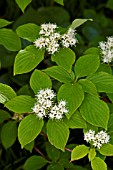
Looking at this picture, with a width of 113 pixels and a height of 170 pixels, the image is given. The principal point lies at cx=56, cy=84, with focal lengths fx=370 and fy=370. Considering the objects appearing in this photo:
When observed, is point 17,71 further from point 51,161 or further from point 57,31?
point 51,161

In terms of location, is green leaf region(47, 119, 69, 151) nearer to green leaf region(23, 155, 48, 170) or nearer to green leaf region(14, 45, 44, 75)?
green leaf region(14, 45, 44, 75)

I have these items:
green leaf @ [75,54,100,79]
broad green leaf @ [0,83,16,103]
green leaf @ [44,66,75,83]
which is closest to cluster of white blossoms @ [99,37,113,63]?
green leaf @ [75,54,100,79]

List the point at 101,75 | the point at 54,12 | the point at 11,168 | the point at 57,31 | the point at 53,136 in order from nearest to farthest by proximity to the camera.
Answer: the point at 53,136, the point at 101,75, the point at 57,31, the point at 11,168, the point at 54,12

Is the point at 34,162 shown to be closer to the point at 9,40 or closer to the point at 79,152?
the point at 79,152

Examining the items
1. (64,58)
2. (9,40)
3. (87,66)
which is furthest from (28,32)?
(87,66)

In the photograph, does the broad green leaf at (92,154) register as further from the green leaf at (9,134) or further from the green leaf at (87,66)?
the green leaf at (9,134)

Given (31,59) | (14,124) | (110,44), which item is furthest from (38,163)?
(110,44)
